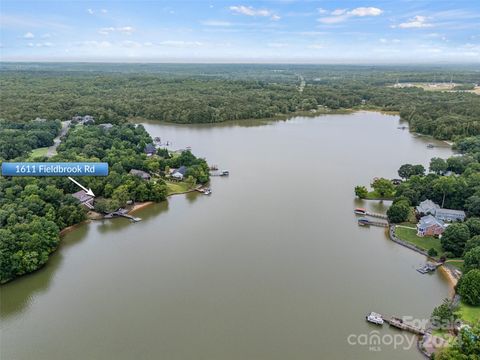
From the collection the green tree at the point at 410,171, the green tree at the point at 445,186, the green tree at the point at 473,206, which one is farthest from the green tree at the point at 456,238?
the green tree at the point at 410,171

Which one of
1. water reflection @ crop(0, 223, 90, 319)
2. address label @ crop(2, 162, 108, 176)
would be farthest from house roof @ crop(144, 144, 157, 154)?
water reflection @ crop(0, 223, 90, 319)

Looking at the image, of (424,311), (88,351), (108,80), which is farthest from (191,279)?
(108,80)

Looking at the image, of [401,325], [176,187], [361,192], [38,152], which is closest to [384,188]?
[361,192]

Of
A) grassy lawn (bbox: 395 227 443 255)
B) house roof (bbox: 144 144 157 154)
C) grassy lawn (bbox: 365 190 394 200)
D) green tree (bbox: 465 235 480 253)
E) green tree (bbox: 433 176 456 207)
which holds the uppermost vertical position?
green tree (bbox: 433 176 456 207)

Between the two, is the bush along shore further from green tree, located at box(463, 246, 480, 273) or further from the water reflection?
the water reflection

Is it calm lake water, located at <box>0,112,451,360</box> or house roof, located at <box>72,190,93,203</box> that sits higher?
house roof, located at <box>72,190,93,203</box>
